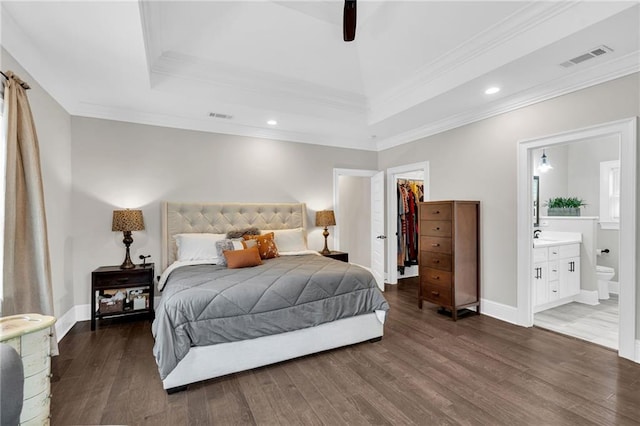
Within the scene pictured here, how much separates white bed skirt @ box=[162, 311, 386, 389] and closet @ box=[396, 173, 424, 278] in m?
2.83

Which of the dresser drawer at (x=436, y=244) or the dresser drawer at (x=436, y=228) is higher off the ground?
the dresser drawer at (x=436, y=228)

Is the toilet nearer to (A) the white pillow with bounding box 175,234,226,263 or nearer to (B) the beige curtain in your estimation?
(A) the white pillow with bounding box 175,234,226,263

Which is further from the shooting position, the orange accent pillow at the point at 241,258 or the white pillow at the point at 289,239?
the white pillow at the point at 289,239

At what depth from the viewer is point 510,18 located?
8.35 feet

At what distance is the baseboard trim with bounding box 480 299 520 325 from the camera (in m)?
3.56

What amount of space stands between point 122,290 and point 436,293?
151 inches

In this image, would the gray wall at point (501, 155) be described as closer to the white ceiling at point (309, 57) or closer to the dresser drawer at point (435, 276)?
the white ceiling at point (309, 57)

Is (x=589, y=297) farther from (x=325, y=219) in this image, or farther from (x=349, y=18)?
(x=349, y=18)

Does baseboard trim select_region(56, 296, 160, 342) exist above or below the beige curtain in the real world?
below

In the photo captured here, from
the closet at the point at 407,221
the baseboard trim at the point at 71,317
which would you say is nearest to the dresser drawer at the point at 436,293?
the closet at the point at 407,221

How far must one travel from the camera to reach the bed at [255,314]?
7.49ft

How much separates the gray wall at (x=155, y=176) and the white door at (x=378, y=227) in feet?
3.45

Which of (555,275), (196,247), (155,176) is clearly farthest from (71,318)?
(555,275)

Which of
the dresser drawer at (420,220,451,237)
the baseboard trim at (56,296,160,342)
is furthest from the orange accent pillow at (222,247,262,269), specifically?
the dresser drawer at (420,220,451,237)
